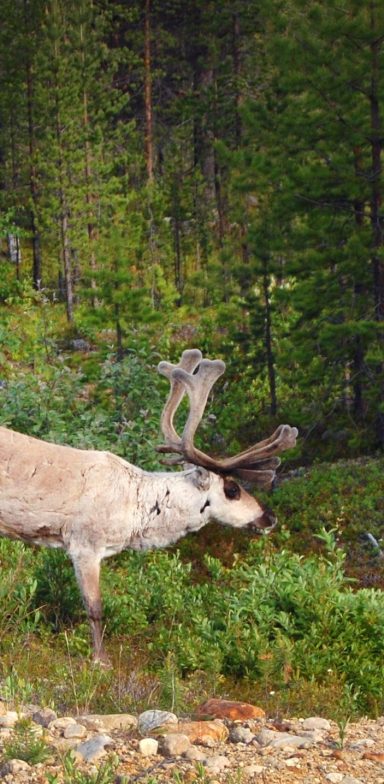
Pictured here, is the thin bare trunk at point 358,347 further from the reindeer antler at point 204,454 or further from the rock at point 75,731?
the rock at point 75,731

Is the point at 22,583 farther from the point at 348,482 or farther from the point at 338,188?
the point at 338,188

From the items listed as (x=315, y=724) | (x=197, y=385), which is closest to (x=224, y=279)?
(x=197, y=385)

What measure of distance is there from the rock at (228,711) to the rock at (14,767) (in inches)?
39.9

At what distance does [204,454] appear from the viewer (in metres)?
6.18

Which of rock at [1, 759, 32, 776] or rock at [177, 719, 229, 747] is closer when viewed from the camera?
rock at [1, 759, 32, 776]

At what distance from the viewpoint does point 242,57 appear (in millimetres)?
32781

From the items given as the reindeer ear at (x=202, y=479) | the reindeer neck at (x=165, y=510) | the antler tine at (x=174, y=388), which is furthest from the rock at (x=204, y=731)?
the antler tine at (x=174, y=388)

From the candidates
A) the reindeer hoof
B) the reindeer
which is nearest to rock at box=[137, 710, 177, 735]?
→ the reindeer hoof

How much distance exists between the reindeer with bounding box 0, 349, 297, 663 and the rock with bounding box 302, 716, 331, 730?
1.63m

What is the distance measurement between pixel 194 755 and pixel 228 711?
63 cm

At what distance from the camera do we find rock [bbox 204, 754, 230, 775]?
3.50m

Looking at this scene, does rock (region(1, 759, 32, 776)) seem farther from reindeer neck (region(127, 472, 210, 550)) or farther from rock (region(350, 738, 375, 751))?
reindeer neck (region(127, 472, 210, 550))

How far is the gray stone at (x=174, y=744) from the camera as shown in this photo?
362cm

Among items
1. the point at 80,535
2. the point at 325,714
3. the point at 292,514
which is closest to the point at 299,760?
the point at 325,714
